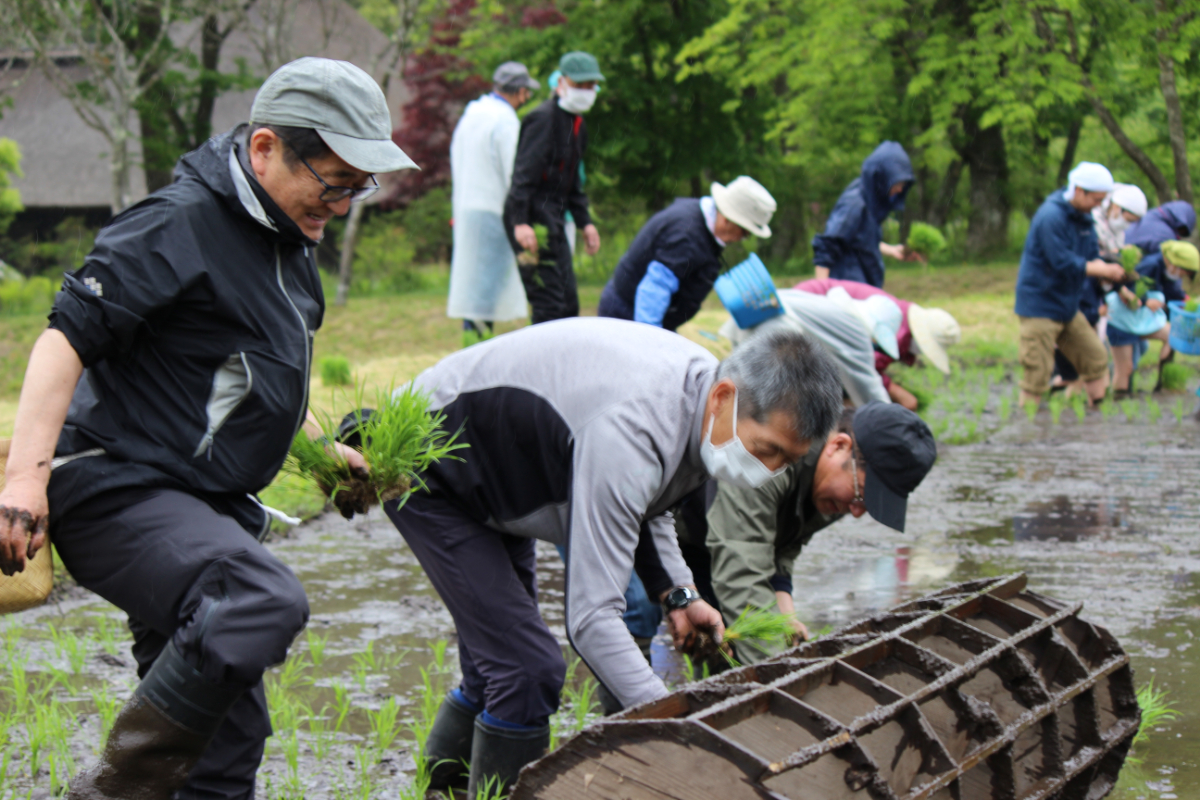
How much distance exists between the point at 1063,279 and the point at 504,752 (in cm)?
817

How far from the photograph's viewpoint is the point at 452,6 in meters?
25.3

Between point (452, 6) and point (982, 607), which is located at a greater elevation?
point (452, 6)

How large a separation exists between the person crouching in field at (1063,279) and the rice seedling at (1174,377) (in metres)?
1.48

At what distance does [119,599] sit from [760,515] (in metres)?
1.95

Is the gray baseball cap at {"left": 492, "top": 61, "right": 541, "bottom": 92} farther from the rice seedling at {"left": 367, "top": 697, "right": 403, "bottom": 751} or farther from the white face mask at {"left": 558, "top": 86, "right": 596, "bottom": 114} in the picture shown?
the rice seedling at {"left": 367, "top": 697, "right": 403, "bottom": 751}

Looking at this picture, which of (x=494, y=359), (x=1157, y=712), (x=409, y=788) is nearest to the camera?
(x=494, y=359)

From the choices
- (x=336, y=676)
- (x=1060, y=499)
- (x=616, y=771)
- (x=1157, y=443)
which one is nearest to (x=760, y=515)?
(x=616, y=771)

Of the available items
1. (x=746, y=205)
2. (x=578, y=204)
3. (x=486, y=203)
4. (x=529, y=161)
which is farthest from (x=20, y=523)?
(x=486, y=203)

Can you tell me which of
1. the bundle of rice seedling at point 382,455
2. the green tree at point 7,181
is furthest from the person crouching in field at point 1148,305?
the green tree at point 7,181

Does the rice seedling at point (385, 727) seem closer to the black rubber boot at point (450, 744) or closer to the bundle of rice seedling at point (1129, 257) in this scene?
the black rubber boot at point (450, 744)

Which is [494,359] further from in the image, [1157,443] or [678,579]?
[1157,443]

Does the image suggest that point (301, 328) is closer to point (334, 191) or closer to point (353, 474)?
point (334, 191)

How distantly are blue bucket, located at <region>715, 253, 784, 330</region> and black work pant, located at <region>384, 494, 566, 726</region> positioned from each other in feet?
9.15

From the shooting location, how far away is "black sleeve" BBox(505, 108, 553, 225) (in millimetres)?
7453
